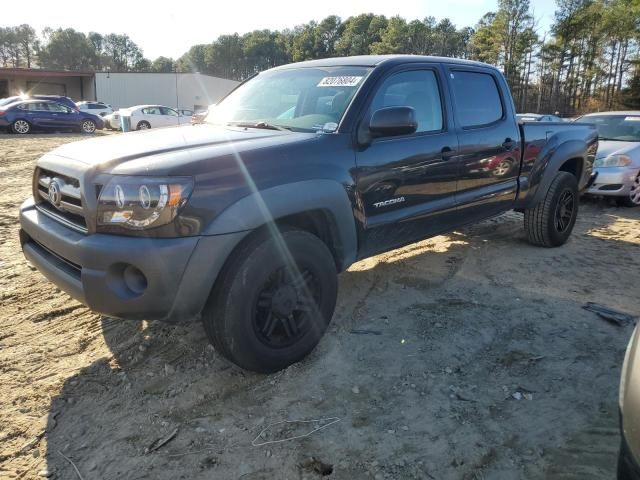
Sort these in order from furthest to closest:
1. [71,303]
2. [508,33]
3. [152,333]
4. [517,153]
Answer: [508,33] < [517,153] < [71,303] < [152,333]

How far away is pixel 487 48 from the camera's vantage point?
53.6 metres

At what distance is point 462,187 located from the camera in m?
4.03

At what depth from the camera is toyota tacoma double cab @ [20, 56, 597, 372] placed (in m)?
2.40

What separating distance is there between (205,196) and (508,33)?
182 ft

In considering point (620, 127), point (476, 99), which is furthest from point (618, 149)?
point (476, 99)

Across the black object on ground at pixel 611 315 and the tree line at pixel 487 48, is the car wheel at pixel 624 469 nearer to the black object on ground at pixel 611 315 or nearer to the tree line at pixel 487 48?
the black object on ground at pixel 611 315

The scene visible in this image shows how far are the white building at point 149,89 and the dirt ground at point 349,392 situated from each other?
122 ft

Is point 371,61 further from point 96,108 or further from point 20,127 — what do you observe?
point 96,108

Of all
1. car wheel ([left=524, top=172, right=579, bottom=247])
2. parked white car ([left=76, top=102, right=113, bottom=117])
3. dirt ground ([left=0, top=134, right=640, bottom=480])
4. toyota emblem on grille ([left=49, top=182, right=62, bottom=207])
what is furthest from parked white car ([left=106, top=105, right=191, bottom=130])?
toyota emblem on grille ([left=49, top=182, right=62, bottom=207])

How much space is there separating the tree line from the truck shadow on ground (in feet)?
120

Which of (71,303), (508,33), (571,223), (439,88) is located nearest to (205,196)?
(71,303)

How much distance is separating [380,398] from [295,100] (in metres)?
2.12

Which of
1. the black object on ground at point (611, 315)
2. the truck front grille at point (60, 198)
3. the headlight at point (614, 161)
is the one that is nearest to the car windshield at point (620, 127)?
the headlight at point (614, 161)

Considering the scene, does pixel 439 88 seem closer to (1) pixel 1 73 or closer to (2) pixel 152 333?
(2) pixel 152 333
